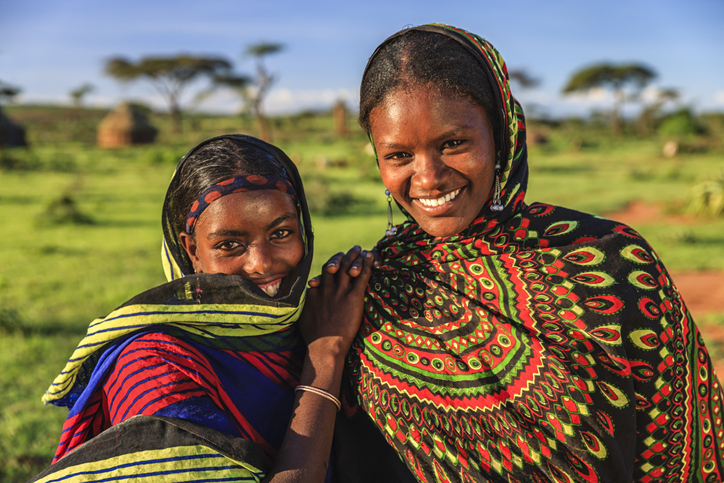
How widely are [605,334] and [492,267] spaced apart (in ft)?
1.18

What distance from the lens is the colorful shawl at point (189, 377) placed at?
4.34 feet

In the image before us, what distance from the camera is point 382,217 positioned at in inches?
388

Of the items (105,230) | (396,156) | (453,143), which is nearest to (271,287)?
(396,156)

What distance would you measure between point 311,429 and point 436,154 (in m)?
0.85

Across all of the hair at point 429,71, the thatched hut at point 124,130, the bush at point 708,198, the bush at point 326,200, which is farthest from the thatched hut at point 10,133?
the hair at point 429,71

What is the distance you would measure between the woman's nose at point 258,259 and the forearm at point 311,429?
0.28 m

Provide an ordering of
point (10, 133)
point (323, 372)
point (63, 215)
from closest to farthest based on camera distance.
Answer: point (323, 372)
point (63, 215)
point (10, 133)

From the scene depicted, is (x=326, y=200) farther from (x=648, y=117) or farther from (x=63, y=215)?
(x=648, y=117)

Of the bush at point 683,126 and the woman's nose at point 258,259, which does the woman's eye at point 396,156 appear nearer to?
the woman's nose at point 258,259

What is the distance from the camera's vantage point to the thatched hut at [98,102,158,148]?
2562cm

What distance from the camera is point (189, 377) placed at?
1442mm

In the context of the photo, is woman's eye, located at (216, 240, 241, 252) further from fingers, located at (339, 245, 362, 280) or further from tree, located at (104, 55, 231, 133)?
tree, located at (104, 55, 231, 133)

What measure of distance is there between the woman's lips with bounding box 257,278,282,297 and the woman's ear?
23 centimetres

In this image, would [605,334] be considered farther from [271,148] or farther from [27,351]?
[27,351]
